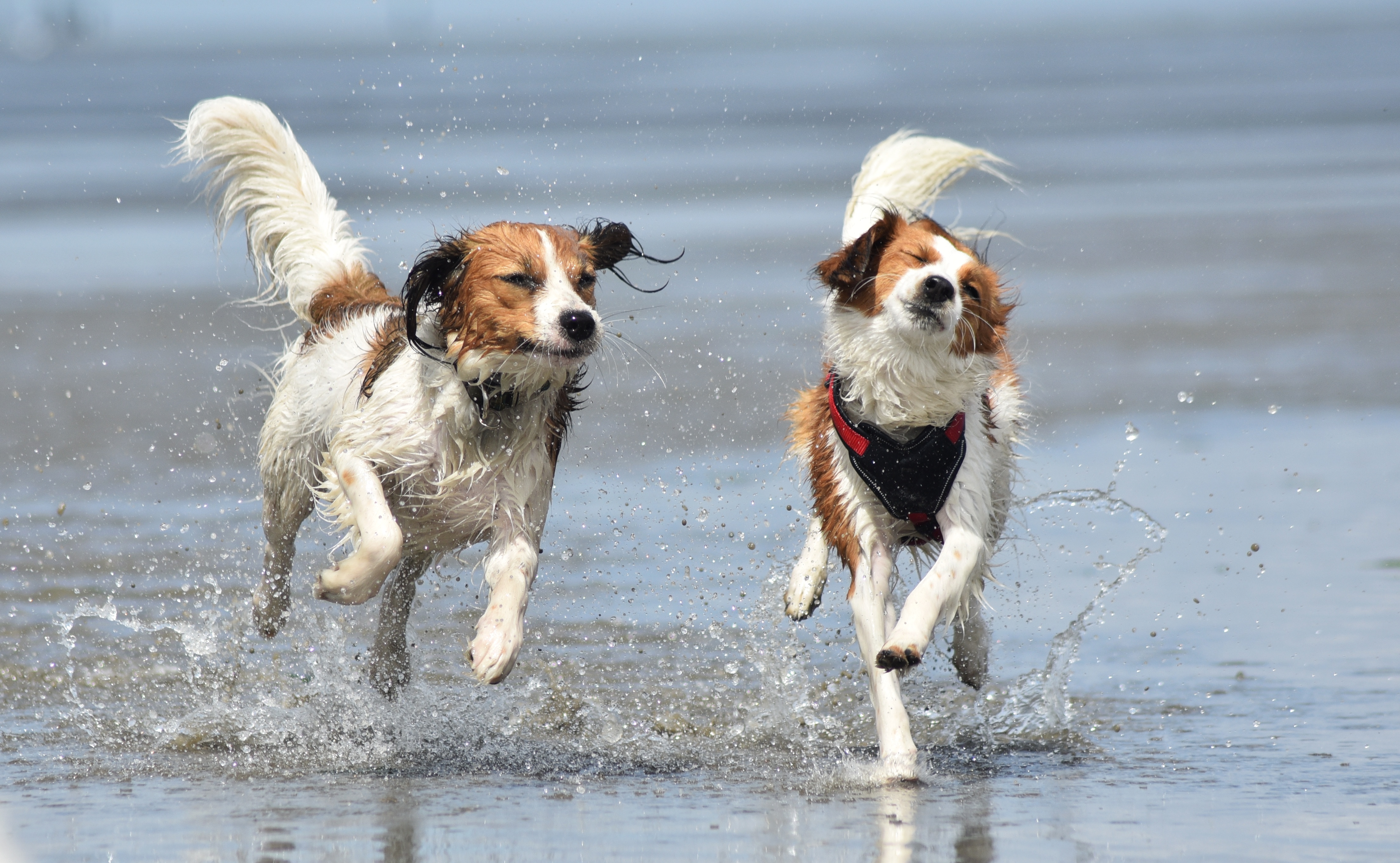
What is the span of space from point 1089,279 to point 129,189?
11.1m

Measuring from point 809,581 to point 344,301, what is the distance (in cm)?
182

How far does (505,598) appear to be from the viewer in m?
4.51

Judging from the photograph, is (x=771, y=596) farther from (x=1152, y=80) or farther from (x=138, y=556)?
(x=1152, y=80)

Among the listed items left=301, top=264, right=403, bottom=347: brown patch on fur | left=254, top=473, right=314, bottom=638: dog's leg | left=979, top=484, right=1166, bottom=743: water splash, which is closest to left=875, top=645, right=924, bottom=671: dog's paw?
left=979, top=484, right=1166, bottom=743: water splash

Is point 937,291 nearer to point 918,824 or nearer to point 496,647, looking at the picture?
point 918,824

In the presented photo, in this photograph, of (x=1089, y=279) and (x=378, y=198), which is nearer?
(x=1089, y=279)

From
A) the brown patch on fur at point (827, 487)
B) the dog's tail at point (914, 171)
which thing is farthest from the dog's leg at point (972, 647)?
the dog's tail at point (914, 171)

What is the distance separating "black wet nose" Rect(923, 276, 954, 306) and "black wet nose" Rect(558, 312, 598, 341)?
2.89ft

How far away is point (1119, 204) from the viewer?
53.5ft

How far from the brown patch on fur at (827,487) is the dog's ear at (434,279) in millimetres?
1142

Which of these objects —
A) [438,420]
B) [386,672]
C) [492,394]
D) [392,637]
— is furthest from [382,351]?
[386,672]

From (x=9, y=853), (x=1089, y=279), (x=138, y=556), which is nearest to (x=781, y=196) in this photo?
(x=1089, y=279)

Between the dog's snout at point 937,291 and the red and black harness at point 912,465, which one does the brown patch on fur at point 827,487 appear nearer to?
the red and black harness at point 912,465

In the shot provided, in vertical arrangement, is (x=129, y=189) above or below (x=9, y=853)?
above
